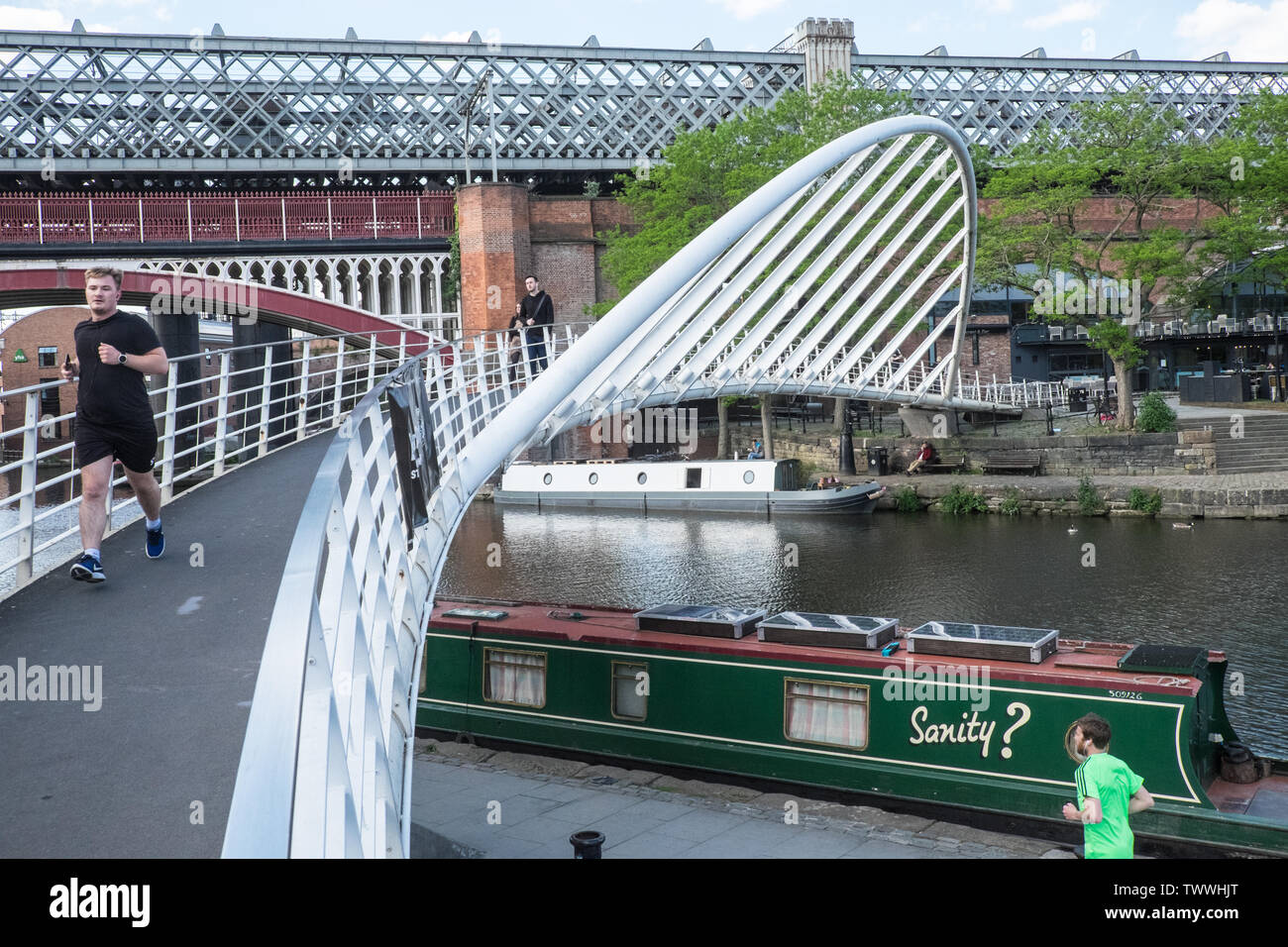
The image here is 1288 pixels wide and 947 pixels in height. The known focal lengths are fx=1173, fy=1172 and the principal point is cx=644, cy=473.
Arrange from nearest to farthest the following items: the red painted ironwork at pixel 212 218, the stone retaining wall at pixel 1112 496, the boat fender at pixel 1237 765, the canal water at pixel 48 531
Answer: the canal water at pixel 48 531
the boat fender at pixel 1237 765
the stone retaining wall at pixel 1112 496
the red painted ironwork at pixel 212 218

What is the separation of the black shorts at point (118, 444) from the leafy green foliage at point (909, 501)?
23815 millimetres

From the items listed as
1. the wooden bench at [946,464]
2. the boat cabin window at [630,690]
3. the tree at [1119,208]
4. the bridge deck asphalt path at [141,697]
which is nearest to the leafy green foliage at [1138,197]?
the tree at [1119,208]

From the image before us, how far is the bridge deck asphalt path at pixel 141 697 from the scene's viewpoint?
3.63m

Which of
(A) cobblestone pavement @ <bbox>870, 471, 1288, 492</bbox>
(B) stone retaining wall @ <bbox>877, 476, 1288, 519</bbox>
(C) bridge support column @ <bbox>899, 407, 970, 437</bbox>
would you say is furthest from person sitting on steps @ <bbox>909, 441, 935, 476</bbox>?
(C) bridge support column @ <bbox>899, 407, 970, 437</bbox>

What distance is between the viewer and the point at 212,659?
16.1ft

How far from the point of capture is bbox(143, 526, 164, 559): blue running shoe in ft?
21.2

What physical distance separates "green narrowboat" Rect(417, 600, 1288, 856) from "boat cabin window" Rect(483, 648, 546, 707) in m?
0.02

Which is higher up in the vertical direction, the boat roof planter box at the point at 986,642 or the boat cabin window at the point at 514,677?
the boat roof planter box at the point at 986,642

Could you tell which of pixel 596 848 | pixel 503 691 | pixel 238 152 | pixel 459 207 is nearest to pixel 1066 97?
pixel 459 207

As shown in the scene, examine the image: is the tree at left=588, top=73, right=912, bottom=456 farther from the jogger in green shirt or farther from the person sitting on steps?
the jogger in green shirt

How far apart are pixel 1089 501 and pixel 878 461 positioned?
6542 mm

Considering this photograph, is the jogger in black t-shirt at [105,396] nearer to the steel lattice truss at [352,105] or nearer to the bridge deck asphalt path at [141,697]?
the bridge deck asphalt path at [141,697]

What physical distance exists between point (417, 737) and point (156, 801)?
9.05 m
